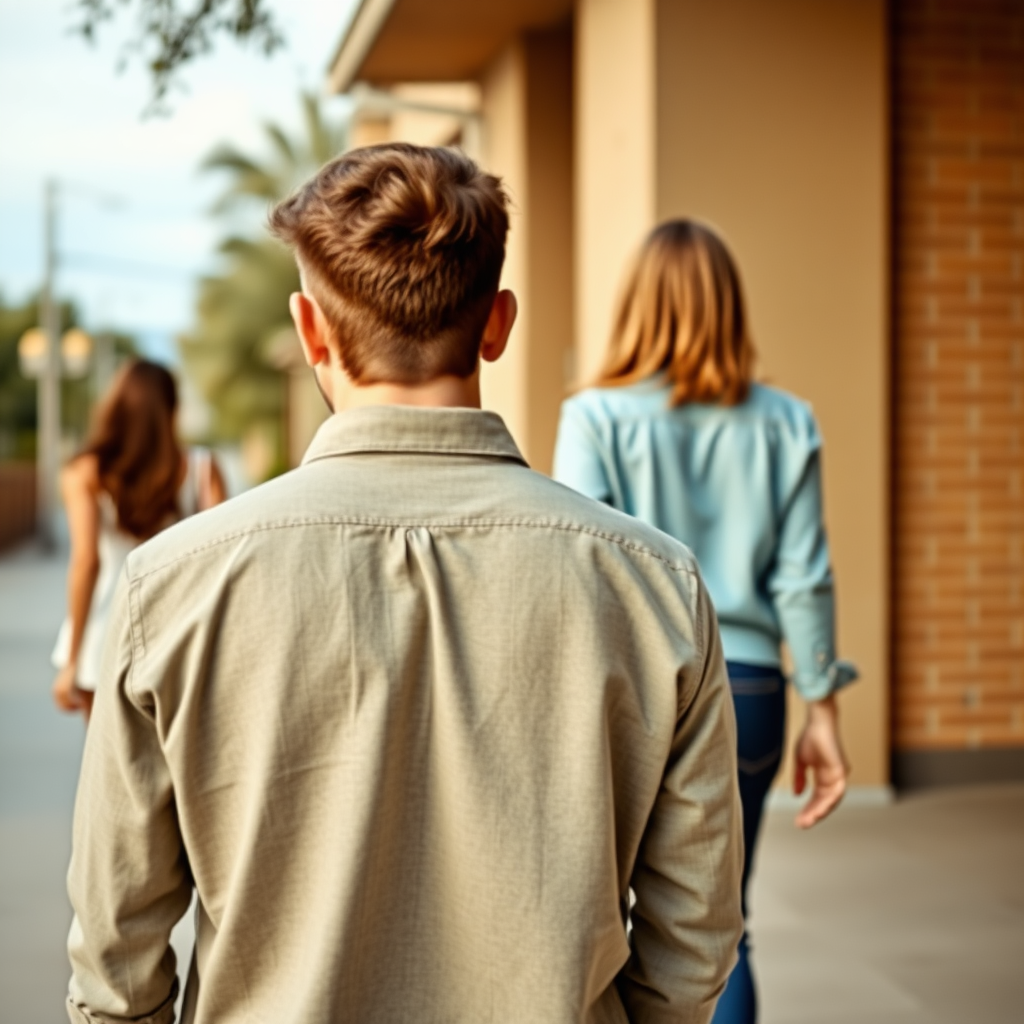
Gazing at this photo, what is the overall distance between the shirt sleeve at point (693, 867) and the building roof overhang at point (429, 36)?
829 cm

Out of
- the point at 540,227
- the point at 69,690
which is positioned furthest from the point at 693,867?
the point at 540,227

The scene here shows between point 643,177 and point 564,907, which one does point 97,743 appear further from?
point 643,177

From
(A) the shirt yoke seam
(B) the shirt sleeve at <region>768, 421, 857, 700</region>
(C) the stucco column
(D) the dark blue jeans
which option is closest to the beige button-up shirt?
(A) the shirt yoke seam

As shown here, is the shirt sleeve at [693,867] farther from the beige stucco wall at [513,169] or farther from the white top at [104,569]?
the beige stucco wall at [513,169]

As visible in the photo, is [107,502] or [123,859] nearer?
[123,859]

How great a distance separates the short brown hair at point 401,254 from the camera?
166cm

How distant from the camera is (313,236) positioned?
1.69 metres

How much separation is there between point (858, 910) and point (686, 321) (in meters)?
2.90

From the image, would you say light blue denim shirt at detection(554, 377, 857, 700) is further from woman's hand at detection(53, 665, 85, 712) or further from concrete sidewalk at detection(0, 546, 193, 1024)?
concrete sidewalk at detection(0, 546, 193, 1024)

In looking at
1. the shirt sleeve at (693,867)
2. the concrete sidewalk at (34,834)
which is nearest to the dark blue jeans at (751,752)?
the shirt sleeve at (693,867)

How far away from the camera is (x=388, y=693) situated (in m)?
1.62

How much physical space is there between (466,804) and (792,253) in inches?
232

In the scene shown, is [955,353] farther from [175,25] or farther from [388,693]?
[388,693]

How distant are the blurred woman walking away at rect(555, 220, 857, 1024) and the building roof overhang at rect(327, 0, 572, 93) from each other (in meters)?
6.35
